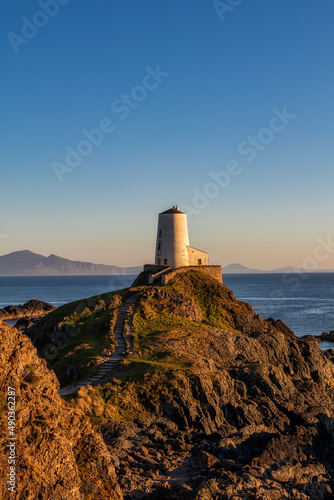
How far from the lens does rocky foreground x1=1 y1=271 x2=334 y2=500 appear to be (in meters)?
24.4

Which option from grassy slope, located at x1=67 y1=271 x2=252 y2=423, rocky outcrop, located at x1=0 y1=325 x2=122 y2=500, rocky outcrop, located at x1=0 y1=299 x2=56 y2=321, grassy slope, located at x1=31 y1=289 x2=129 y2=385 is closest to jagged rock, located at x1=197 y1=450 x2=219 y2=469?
grassy slope, located at x1=67 y1=271 x2=252 y2=423

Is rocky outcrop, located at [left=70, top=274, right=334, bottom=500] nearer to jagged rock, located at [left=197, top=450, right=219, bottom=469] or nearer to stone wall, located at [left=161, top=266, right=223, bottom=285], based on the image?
jagged rock, located at [left=197, top=450, right=219, bottom=469]

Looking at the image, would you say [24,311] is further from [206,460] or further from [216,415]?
[206,460]

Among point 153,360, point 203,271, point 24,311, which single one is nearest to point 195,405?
point 153,360

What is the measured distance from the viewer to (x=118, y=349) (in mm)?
48438

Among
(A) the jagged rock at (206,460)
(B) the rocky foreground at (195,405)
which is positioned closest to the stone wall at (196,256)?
(B) the rocky foreground at (195,405)

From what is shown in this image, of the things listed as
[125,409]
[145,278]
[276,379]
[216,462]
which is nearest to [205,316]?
[145,278]

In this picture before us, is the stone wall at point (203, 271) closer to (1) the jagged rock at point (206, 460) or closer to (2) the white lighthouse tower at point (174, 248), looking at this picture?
(2) the white lighthouse tower at point (174, 248)

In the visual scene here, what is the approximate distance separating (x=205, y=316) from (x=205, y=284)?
7257mm

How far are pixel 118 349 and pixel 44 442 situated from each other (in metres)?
29.6

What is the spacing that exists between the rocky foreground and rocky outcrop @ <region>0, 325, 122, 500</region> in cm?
9

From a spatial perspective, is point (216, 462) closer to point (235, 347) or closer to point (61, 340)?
point (235, 347)

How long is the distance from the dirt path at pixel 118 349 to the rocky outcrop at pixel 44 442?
16826mm

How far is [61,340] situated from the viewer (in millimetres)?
58031
